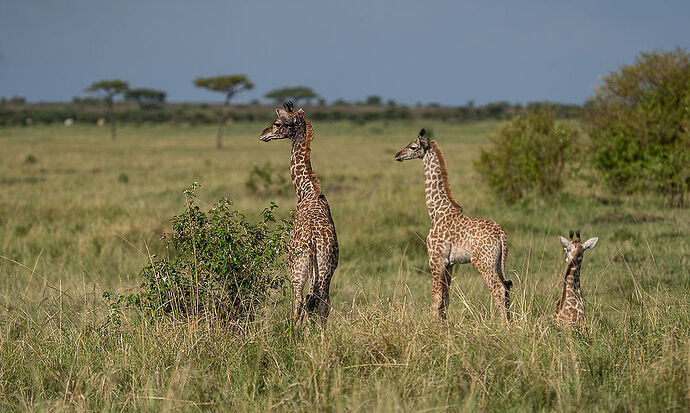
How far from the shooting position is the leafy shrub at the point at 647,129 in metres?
14.1

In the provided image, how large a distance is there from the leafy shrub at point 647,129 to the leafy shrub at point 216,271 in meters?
11.0

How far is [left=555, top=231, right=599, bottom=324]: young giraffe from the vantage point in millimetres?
5164

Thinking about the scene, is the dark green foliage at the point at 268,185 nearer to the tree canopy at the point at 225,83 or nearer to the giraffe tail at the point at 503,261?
the giraffe tail at the point at 503,261

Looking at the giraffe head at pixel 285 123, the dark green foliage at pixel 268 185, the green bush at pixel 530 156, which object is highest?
the giraffe head at pixel 285 123

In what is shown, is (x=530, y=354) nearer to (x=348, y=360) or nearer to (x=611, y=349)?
(x=611, y=349)

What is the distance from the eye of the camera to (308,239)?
538 centimetres

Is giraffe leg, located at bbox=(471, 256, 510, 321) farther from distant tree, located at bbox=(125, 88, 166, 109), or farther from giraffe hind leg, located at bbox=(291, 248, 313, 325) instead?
distant tree, located at bbox=(125, 88, 166, 109)

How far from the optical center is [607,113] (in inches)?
625

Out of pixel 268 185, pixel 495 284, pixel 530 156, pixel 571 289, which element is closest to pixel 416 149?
pixel 495 284

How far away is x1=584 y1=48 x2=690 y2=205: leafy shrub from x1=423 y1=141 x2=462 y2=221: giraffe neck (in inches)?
373

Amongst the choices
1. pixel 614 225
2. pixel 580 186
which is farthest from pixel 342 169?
pixel 614 225

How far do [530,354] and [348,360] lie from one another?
1.24m

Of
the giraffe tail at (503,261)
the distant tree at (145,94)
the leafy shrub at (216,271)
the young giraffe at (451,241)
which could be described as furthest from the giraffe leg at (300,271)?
the distant tree at (145,94)

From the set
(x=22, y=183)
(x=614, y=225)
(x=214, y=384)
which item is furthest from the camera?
(x=22, y=183)
